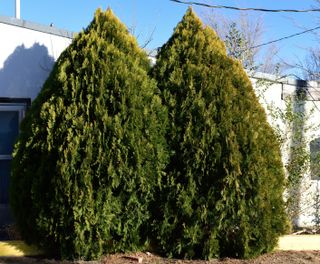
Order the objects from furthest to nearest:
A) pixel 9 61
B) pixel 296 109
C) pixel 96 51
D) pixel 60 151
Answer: pixel 296 109
pixel 9 61
pixel 96 51
pixel 60 151

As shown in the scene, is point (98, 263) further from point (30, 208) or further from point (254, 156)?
point (254, 156)

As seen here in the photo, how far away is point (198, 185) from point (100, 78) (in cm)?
172

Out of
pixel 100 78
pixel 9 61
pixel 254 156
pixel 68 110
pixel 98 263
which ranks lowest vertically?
pixel 98 263

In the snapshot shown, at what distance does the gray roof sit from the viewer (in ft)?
23.1

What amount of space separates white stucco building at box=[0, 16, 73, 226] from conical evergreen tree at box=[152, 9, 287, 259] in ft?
6.37

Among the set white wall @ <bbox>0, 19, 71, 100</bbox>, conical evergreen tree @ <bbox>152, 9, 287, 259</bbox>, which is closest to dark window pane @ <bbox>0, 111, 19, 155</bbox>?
white wall @ <bbox>0, 19, 71, 100</bbox>

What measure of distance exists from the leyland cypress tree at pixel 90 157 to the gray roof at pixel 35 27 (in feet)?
4.39

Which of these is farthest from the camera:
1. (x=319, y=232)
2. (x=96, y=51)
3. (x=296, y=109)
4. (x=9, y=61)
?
(x=296, y=109)

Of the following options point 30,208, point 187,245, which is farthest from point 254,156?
point 30,208

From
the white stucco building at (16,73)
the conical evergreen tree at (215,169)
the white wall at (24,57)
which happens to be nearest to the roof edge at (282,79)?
the conical evergreen tree at (215,169)

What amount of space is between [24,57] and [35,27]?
1.49 ft

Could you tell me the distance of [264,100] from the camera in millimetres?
8633

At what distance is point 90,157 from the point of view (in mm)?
5672

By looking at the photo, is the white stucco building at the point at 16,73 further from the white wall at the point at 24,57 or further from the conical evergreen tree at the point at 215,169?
the conical evergreen tree at the point at 215,169
